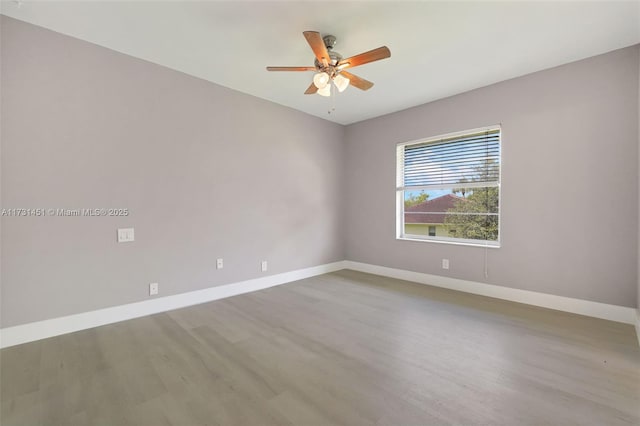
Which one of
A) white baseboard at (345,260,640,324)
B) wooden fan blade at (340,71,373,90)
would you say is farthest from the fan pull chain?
white baseboard at (345,260,640,324)

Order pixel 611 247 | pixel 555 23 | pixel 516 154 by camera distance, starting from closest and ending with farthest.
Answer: pixel 555 23 < pixel 611 247 < pixel 516 154

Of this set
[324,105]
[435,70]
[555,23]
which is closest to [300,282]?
[324,105]

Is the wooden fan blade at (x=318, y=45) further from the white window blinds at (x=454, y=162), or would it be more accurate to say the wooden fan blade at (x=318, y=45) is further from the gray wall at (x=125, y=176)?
the white window blinds at (x=454, y=162)

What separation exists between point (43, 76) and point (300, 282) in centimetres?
360

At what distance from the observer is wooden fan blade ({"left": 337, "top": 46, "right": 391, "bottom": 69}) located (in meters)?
2.08

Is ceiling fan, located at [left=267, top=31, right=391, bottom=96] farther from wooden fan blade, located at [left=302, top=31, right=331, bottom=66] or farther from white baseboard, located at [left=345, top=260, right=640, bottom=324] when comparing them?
white baseboard, located at [left=345, top=260, right=640, bottom=324]

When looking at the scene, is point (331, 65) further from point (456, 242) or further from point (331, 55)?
point (456, 242)

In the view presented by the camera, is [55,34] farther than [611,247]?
No

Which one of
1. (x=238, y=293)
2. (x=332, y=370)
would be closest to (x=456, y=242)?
(x=332, y=370)

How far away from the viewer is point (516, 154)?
3.24 meters

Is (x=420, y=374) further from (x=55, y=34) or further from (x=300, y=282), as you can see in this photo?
(x=55, y=34)

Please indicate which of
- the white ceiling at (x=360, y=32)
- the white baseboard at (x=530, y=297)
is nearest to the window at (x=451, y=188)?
the white baseboard at (x=530, y=297)

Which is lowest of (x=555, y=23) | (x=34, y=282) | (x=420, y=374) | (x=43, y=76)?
(x=420, y=374)

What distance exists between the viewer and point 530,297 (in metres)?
3.15
